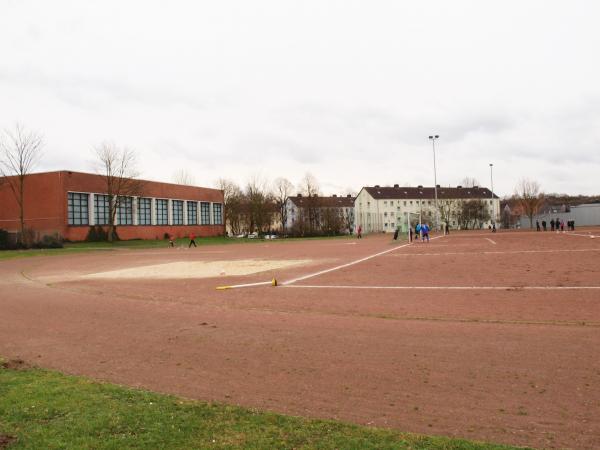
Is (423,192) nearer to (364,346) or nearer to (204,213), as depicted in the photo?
(204,213)

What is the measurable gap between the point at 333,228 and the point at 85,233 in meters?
42.1

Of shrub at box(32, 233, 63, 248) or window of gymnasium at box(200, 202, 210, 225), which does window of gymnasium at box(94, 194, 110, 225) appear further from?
window of gymnasium at box(200, 202, 210, 225)

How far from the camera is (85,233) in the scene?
5919 cm

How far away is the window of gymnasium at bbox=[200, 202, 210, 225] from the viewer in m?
83.8

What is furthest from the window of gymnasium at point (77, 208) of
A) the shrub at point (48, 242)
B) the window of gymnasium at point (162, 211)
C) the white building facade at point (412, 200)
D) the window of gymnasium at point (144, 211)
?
the white building facade at point (412, 200)

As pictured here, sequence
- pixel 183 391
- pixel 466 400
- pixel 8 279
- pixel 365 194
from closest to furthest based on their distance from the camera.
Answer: pixel 466 400 < pixel 183 391 < pixel 8 279 < pixel 365 194

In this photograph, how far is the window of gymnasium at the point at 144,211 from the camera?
227 ft

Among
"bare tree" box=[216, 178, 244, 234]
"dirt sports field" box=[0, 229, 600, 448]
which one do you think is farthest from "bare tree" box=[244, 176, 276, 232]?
"dirt sports field" box=[0, 229, 600, 448]

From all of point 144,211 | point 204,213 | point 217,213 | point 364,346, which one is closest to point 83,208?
point 144,211

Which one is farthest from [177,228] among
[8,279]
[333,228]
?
[8,279]

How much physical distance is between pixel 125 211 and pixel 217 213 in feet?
76.6

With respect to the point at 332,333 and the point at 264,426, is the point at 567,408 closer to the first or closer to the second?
the point at 264,426

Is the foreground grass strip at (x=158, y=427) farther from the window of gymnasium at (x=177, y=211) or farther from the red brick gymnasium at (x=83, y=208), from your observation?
the window of gymnasium at (x=177, y=211)

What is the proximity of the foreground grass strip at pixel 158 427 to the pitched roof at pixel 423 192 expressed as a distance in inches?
4801
